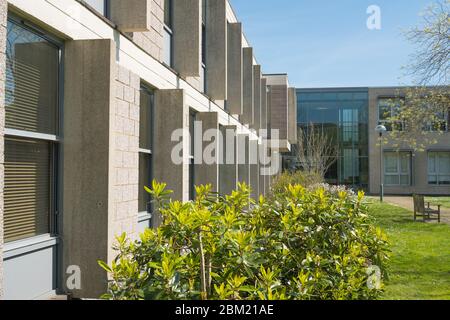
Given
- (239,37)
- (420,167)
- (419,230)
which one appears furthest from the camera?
(420,167)

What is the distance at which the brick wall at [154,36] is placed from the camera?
728 centimetres

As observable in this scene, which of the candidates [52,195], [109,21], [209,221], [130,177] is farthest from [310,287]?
[109,21]

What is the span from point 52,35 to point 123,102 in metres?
1.57

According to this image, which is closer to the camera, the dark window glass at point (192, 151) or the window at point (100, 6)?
the window at point (100, 6)

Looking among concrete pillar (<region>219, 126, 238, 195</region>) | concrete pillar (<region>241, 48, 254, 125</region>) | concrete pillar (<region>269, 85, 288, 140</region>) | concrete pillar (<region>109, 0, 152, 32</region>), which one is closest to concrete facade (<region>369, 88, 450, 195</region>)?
concrete pillar (<region>269, 85, 288, 140</region>)

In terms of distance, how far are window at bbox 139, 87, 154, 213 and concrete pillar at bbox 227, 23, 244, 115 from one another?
782 cm

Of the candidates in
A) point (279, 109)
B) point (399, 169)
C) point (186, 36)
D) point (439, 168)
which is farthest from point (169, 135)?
point (439, 168)

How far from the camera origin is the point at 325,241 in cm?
390

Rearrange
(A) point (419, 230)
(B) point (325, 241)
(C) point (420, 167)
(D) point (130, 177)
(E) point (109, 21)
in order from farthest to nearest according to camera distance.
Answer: (C) point (420, 167) → (A) point (419, 230) → (D) point (130, 177) → (E) point (109, 21) → (B) point (325, 241)

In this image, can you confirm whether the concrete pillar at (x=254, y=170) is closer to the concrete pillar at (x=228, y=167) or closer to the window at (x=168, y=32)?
the concrete pillar at (x=228, y=167)

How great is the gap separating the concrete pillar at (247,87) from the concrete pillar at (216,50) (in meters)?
5.92

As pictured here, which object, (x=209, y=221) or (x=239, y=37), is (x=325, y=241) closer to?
(x=209, y=221)

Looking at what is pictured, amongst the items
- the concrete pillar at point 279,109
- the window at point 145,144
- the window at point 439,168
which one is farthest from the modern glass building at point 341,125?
the window at point 145,144

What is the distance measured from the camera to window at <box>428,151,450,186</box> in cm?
4097
